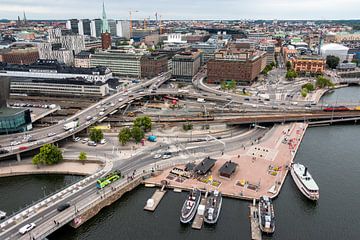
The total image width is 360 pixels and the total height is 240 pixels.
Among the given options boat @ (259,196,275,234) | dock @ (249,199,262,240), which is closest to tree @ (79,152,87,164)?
dock @ (249,199,262,240)

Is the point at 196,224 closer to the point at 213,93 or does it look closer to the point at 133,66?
the point at 213,93

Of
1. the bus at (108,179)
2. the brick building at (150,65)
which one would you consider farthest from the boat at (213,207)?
the brick building at (150,65)

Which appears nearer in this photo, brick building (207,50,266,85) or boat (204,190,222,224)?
boat (204,190,222,224)

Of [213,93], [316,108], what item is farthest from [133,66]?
[316,108]

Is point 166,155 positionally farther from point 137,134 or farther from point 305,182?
point 305,182

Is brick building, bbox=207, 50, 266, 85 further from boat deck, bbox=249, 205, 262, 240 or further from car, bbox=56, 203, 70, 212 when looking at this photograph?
car, bbox=56, 203, 70, 212

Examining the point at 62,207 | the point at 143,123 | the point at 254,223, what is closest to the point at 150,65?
the point at 143,123
